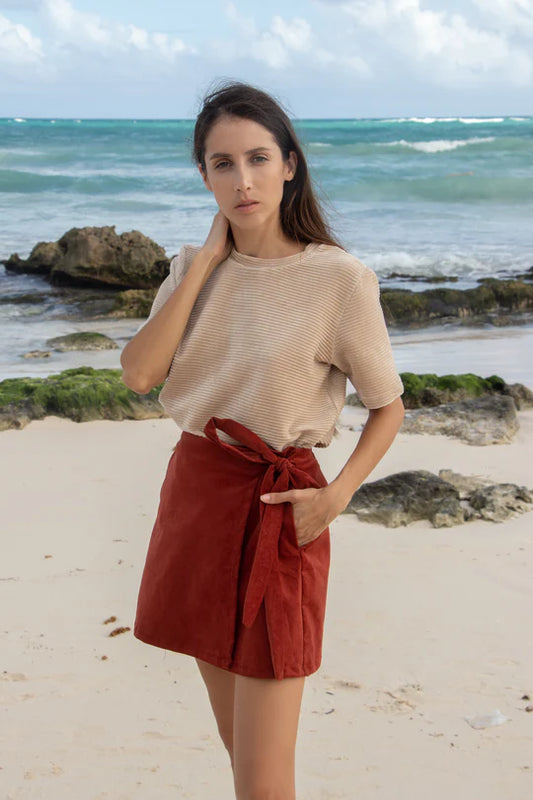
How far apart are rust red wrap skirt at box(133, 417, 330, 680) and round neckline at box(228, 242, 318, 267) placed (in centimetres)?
35

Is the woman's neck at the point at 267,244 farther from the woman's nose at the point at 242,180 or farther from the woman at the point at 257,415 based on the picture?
the woman's nose at the point at 242,180

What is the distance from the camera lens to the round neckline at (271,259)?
6.47ft

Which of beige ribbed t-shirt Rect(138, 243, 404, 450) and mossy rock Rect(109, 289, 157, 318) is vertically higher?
beige ribbed t-shirt Rect(138, 243, 404, 450)

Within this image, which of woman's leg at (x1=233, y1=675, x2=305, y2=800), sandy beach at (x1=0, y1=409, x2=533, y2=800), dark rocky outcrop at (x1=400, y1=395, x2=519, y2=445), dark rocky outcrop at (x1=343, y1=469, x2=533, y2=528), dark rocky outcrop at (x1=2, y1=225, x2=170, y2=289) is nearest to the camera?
woman's leg at (x1=233, y1=675, x2=305, y2=800)

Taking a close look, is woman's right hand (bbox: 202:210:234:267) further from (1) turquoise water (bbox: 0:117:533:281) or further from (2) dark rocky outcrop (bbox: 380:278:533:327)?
(2) dark rocky outcrop (bbox: 380:278:533:327)

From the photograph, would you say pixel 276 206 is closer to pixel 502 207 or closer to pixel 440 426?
pixel 440 426

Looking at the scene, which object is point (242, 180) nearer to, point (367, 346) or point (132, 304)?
point (367, 346)

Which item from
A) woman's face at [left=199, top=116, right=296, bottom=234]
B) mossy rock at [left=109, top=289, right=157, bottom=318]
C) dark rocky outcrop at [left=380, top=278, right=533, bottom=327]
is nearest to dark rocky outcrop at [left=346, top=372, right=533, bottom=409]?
dark rocky outcrop at [left=380, top=278, right=533, bottom=327]

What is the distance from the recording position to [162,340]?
1982 mm

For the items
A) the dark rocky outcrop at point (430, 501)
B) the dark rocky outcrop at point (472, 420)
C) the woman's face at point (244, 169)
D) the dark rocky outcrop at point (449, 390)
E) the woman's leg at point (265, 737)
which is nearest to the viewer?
the woman's leg at point (265, 737)

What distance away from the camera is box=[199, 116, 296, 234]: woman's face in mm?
1959

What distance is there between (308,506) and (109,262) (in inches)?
440

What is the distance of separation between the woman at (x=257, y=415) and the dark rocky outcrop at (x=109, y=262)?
10342mm

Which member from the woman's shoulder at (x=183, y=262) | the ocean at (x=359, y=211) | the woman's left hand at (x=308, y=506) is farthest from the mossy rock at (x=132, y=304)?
the woman's left hand at (x=308, y=506)
